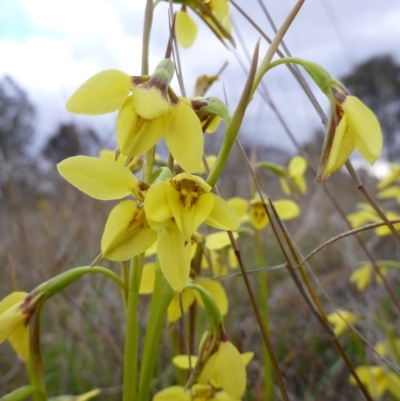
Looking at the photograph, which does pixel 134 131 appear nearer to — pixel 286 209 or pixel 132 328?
pixel 132 328

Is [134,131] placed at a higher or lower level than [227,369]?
higher

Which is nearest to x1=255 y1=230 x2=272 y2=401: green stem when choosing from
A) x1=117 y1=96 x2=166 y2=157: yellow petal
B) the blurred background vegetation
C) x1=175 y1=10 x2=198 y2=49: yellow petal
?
the blurred background vegetation

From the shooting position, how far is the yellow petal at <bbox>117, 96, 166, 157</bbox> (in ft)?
1.67

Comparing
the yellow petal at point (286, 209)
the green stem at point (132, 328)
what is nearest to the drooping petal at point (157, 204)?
the green stem at point (132, 328)

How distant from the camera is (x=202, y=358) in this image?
660 mm

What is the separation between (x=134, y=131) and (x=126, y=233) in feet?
0.37

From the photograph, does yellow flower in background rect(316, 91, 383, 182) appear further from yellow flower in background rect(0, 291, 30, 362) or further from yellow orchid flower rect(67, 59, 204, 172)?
yellow flower in background rect(0, 291, 30, 362)

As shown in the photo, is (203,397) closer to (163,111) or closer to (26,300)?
(26,300)

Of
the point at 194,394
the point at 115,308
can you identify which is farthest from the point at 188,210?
the point at 115,308

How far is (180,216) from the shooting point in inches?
20.2

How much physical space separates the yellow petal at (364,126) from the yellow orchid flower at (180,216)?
0.52ft

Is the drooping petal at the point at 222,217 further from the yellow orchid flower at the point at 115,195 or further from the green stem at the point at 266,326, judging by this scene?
the green stem at the point at 266,326

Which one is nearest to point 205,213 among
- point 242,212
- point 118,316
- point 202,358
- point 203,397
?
point 202,358

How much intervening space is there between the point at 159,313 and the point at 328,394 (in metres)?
0.83
